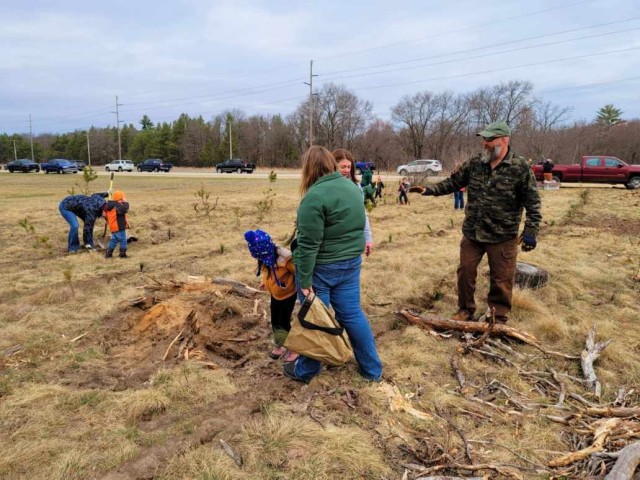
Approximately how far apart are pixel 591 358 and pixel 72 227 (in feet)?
26.4

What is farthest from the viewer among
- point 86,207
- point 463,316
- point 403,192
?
point 403,192

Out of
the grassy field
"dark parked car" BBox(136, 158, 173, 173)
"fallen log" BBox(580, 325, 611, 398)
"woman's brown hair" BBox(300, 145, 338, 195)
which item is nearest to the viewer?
the grassy field

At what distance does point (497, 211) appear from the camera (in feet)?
13.0

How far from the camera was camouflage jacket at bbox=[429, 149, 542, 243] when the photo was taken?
3.91 meters

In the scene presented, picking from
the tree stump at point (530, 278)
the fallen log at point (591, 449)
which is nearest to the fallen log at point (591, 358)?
the fallen log at point (591, 449)

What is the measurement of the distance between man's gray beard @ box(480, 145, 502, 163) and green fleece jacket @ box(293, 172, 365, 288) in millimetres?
1598

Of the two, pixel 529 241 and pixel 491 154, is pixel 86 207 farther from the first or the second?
pixel 529 241

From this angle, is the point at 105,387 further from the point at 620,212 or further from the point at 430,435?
the point at 620,212

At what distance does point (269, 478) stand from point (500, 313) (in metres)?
2.78

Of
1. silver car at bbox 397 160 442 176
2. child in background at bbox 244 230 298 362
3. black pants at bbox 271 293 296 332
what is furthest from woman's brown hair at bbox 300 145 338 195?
silver car at bbox 397 160 442 176

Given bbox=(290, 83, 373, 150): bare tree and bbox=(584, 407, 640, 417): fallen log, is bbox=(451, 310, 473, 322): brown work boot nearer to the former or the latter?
bbox=(584, 407, 640, 417): fallen log

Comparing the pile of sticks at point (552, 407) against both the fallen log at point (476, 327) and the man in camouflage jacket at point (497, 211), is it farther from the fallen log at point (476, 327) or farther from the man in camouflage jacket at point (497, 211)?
the man in camouflage jacket at point (497, 211)

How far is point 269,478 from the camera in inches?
92.4

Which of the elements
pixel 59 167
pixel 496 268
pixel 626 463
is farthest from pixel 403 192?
pixel 59 167
